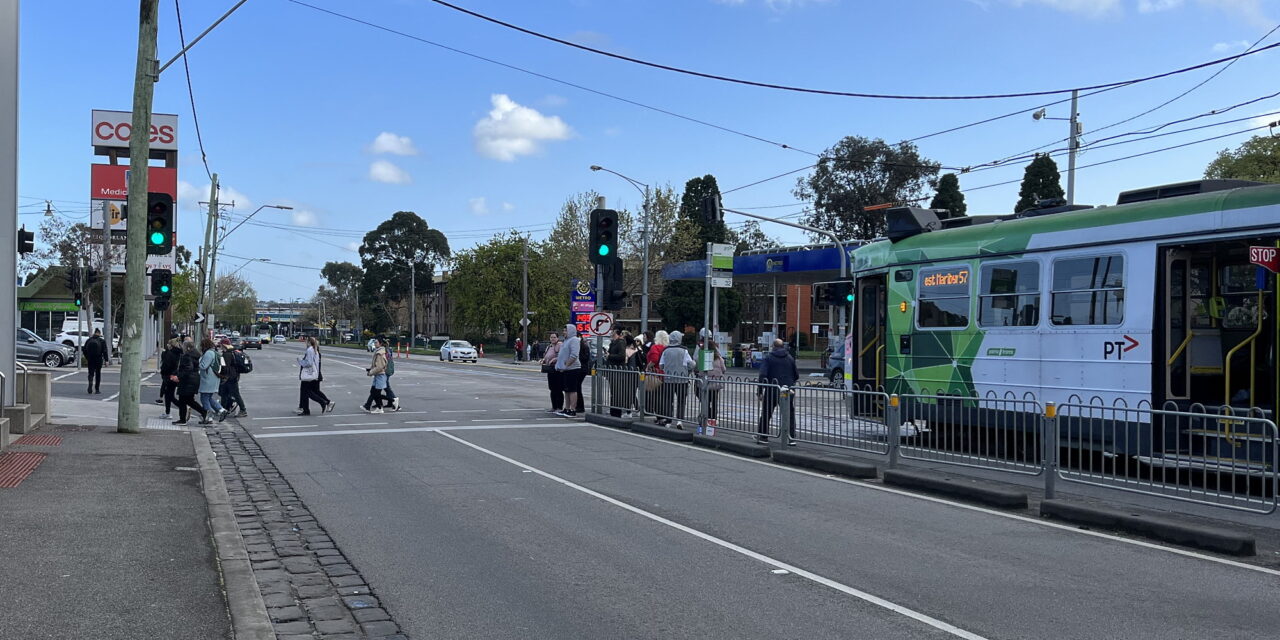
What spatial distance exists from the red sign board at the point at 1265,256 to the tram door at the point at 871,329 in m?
6.43

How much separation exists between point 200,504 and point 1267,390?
11438mm

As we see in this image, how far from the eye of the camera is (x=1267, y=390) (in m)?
11.5

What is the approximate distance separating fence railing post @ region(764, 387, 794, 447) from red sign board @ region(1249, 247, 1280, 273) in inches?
235

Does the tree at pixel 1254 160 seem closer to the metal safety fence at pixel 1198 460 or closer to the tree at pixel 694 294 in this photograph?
the tree at pixel 694 294

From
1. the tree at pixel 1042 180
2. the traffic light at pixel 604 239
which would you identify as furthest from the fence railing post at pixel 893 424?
the tree at pixel 1042 180

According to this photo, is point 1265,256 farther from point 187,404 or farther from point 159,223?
point 187,404

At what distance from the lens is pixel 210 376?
63.3 ft

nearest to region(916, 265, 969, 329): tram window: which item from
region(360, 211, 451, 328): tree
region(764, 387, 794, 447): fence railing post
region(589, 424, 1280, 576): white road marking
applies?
region(764, 387, 794, 447): fence railing post

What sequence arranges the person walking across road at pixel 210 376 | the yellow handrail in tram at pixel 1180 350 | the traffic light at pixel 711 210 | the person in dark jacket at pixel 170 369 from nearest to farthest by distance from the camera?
the yellow handrail in tram at pixel 1180 350
the person walking across road at pixel 210 376
the person in dark jacket at pixel 170 369
the traffic light at pixel 711 210

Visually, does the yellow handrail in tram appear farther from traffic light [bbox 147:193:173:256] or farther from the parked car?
→ the parked car

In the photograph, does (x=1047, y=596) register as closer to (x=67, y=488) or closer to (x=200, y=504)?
(x=200, y=504)

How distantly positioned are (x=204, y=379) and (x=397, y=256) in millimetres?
92979

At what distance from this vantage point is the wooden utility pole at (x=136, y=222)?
15.9 m

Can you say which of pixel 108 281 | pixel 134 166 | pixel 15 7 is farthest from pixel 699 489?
pixel 108 281
